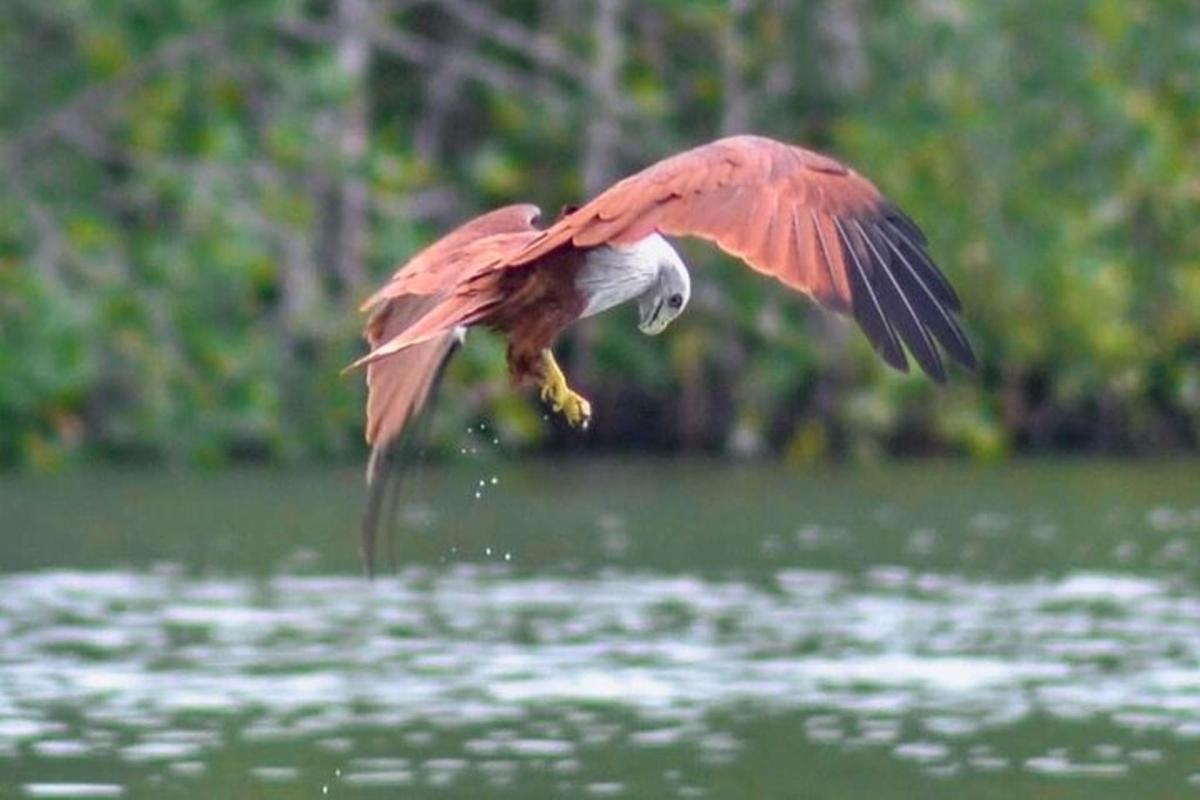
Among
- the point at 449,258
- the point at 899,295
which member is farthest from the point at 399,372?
the point at 899,295

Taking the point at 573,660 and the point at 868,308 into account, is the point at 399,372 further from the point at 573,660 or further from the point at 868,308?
the point at 573,660

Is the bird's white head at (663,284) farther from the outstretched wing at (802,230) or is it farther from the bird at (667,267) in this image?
the outstretched wing at (802,230)

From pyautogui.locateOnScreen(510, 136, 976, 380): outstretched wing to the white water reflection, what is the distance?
11.4 feet

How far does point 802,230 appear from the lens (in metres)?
8.20

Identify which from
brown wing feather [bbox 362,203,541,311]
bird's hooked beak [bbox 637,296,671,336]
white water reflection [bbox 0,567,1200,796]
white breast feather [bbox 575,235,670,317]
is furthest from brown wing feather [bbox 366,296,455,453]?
white water reflection [bbox 0,567,1200,796]

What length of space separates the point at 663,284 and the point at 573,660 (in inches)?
234

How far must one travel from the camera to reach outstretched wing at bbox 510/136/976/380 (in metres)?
7.96

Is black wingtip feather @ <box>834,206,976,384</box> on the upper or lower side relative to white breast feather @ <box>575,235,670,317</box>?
lower

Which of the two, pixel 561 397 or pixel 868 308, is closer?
pixel 868 308

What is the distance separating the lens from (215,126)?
25.8m

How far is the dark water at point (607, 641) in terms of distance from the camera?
38.4ft

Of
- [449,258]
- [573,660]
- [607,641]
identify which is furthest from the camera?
[607,641]

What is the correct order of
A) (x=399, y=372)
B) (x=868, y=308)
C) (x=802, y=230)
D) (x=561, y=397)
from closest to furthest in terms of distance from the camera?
(x=868, y=308), (x=802, y=230), (x=561, y=397), (x=399, y=372)

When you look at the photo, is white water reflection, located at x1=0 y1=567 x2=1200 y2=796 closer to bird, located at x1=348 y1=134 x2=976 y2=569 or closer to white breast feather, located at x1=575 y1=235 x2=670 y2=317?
bird, located at x1=348 y1=134 x2=976 y2=569
